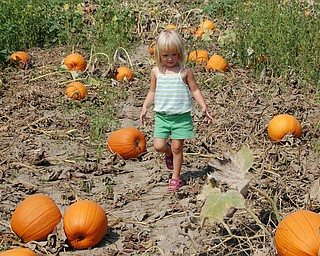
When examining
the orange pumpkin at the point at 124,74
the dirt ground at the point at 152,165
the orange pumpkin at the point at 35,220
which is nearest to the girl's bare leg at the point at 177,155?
the dirt ground at the point at 152,165

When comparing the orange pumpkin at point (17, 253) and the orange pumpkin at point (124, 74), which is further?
the orange pumpkin at point (124, 74)

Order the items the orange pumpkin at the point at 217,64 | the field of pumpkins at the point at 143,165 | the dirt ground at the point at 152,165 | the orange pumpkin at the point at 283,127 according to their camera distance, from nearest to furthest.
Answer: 1. the field of pumpkins at the point at 143,165
2. the dirt ground at the point at 152,165
3. the orange pumpkin at the point at 283,127
4. the orange pumpkin at the point at 217,64

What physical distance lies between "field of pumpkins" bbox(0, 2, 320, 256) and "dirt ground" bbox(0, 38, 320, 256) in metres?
0.01

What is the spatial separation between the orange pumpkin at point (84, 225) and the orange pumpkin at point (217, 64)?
437cm

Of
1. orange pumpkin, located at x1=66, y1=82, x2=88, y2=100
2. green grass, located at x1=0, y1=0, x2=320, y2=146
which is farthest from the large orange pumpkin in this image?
orange pumpkin, located at x1=66, y1=82, x2=88, y2=100

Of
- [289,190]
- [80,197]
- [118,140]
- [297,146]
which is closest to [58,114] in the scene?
[118,140]

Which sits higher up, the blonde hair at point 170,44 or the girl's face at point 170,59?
the blonde hair at point 170,44

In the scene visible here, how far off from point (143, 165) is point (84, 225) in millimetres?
1780

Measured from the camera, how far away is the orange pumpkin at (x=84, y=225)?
4039mm

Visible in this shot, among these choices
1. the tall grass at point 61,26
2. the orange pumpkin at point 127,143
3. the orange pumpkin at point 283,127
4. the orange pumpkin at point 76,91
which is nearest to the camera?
the orange pumpkin at point 127,143

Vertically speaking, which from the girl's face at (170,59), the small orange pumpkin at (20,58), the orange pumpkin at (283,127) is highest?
the girl's face at (170,59)

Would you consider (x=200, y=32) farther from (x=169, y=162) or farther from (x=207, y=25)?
(x=169, y=162)

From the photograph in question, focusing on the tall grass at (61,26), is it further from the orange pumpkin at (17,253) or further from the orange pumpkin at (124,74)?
the orange pumpkin at (17,253)

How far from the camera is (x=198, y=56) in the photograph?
27.8 ft
